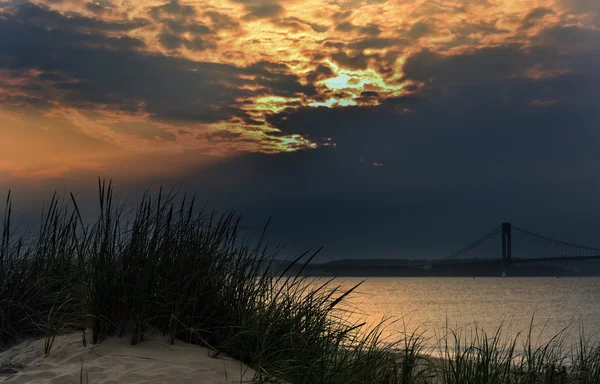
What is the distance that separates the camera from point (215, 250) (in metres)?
6.05

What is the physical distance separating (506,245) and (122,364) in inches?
4136

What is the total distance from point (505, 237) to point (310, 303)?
104 metres

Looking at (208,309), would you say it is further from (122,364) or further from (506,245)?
(506,245)

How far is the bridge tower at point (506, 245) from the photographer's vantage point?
95.2m

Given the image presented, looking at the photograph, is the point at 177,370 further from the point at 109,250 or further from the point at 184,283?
the point at 109,250

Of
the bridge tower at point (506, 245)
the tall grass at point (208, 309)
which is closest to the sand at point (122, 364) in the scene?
the tall grass at point (208, 309)

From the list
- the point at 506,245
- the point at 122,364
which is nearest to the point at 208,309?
the point at 122,364

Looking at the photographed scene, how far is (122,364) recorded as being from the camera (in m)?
4.75

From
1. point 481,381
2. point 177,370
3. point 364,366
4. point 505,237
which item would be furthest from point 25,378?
point 505,237

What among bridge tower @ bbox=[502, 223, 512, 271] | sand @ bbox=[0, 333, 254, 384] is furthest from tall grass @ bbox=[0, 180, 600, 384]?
bridge tower @ bbox=[502, 223, 512, 271]

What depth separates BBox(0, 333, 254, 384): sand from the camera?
4570 mm

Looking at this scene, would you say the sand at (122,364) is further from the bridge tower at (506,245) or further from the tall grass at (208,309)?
the bridge tower at (506,245)

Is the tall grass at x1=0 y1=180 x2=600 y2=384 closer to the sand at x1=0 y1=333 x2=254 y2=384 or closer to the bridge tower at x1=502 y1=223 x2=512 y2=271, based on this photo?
the sand at x1=0 y1=333 x2=254 y2=384

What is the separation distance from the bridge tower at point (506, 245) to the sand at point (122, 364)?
318ft
